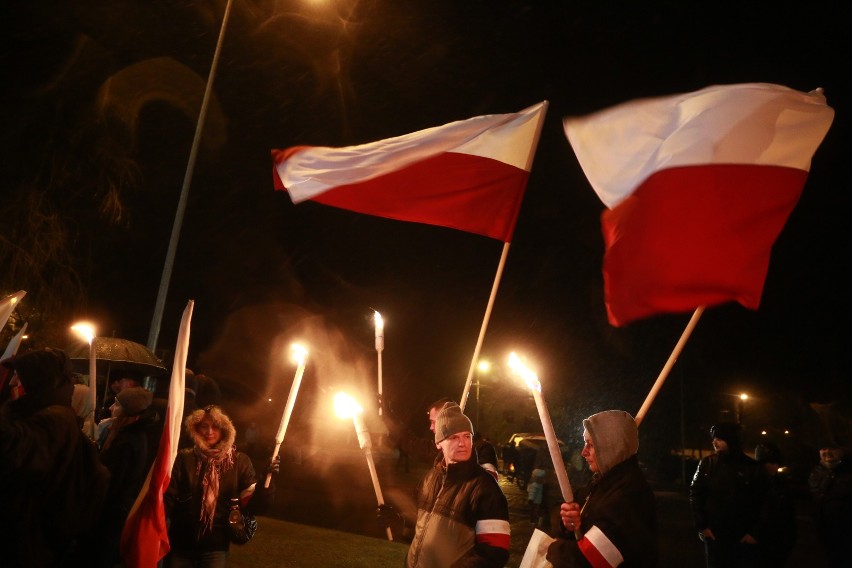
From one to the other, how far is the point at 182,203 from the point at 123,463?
26.6ft

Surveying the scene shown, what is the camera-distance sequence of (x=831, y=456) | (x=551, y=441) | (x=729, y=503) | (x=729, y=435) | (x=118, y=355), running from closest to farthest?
1. (x=551, y=441)
2. (x=729, y=503)
3. (x=729, y=435)
4. (x=831, y=456)
5. (x=118, y=355)

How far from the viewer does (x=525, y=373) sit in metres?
3.64

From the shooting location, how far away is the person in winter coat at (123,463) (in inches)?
161

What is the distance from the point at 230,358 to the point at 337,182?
36.6 metres

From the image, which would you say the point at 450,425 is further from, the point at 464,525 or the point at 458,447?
the point at 464,525

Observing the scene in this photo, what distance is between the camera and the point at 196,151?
464 inches

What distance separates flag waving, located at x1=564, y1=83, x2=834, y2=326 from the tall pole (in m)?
8.76

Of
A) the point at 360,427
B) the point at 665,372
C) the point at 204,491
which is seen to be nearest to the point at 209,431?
the point at 204,491

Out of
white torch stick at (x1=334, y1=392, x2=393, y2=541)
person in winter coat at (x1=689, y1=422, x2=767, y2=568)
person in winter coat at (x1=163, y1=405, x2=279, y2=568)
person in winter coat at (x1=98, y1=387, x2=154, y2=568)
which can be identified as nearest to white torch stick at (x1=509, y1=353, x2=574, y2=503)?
white torch stick at (x1=334, y1=392, x2=393, y2=541)

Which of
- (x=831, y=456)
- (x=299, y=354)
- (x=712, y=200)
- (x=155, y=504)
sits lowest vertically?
(x=155, y=504)

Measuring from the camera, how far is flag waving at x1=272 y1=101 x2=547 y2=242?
575cm

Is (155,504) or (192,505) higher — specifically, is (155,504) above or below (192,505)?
above

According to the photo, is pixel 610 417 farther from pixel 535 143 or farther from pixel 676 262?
pixel 535 143

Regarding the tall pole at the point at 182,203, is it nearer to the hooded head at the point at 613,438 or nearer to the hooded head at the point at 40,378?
the hooded head at the point at 40,378
